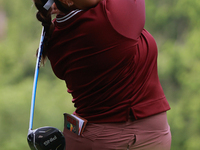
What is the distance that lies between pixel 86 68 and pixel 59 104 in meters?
3.01

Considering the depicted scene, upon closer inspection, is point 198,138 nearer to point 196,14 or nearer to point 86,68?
point 196,14

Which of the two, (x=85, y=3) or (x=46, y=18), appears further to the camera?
(x=46, y=18)

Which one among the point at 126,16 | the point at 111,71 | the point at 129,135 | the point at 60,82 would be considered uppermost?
the point at 126,16

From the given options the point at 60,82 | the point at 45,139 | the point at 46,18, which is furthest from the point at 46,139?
the point at 60,82

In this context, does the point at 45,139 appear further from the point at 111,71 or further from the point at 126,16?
the point at 126,16

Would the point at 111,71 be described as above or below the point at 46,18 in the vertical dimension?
below

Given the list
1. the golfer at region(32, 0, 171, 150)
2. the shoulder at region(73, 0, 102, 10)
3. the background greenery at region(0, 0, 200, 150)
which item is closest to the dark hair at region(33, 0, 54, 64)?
the golfer at region(32, 0, 171, 150)

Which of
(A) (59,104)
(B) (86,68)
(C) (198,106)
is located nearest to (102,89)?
(B) (86,68)

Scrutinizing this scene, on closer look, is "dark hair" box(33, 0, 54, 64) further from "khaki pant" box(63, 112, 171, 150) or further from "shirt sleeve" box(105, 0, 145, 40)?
"khaki pant" box(63, 112, 171, 150)

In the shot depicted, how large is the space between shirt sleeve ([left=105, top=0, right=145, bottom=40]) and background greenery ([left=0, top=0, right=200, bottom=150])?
9.73 ft

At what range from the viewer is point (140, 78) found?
37.0 inches

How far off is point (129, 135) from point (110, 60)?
23cm

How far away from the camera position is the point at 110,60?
0.90 m

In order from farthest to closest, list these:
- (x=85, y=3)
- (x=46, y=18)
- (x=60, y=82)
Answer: (x=60, y=82), (x=46, y=18), (x=85, y=3)
